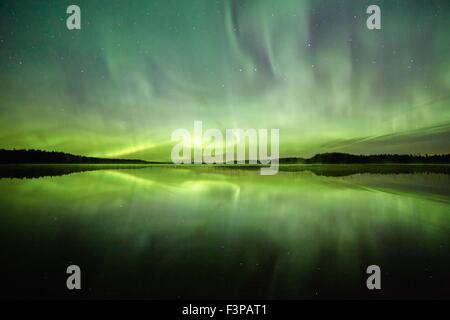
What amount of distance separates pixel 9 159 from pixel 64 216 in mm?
82015

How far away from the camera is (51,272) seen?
4.41 metres

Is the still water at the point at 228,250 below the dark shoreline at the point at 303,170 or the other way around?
below

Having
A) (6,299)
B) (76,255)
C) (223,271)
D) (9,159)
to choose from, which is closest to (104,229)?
(76,255)

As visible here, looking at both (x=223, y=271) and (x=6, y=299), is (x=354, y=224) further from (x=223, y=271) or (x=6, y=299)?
(x=6, y=299)

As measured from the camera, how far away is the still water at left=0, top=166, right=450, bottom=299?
3.92 metres

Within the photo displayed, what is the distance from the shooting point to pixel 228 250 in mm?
5078

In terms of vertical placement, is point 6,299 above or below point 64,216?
below

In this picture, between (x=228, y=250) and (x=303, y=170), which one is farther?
(x=303, y=170)

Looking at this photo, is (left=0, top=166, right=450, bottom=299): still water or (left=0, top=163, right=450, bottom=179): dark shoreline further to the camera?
(left=0, top=163, right=450, bottom=179): dark shoreline

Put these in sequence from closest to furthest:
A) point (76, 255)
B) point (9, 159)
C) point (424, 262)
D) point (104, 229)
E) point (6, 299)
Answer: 1. point (6, 299)
2. point (424, 262)
3. point (76, 255)
4. point (104, 229)
5. point (9, 159)

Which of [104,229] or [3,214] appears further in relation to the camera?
[3,214]

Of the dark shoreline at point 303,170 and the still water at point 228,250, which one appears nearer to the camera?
the still water at point 228,250

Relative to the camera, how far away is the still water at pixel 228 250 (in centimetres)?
392

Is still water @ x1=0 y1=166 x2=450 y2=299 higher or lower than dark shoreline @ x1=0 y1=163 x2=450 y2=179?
lower
